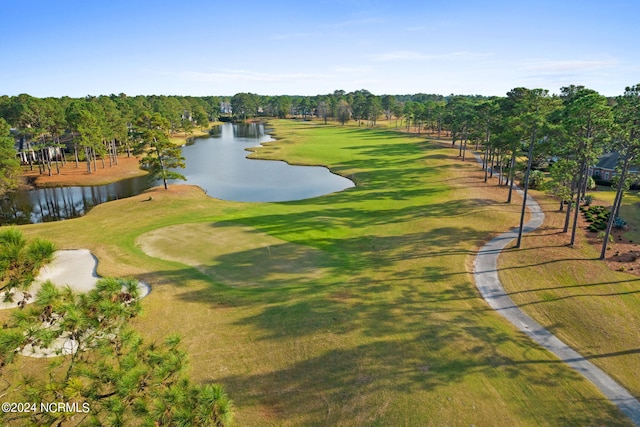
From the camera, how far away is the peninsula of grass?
55.1 ft

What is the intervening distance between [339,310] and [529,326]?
38.1 feet

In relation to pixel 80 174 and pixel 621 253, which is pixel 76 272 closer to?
pixel 621 253

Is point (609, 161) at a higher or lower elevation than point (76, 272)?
higher

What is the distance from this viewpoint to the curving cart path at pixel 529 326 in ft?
57.1

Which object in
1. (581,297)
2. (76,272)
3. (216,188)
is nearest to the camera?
(581,297)

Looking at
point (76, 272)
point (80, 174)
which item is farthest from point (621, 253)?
point (80, 174)

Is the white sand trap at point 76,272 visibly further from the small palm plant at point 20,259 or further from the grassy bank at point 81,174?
the grassy bank at point 81,174

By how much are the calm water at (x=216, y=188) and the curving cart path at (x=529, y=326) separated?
30659 millimetres

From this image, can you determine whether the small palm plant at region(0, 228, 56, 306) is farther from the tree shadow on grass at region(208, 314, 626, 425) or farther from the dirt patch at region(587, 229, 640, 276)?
the dirt patch at region(587, 229, 640, 276)

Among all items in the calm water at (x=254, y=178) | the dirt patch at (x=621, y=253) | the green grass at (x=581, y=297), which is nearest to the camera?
the green grass at (x=581, y=297)

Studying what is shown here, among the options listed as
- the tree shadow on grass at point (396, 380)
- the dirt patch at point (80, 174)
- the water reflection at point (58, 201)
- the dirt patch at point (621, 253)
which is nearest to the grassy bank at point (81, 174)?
the dirt patch at point (80, 174)

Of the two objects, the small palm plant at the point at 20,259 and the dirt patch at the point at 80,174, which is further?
the dirt patch at the point at 80,174

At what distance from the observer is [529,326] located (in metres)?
23.0

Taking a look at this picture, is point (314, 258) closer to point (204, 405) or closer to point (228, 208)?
point (228, 208)
